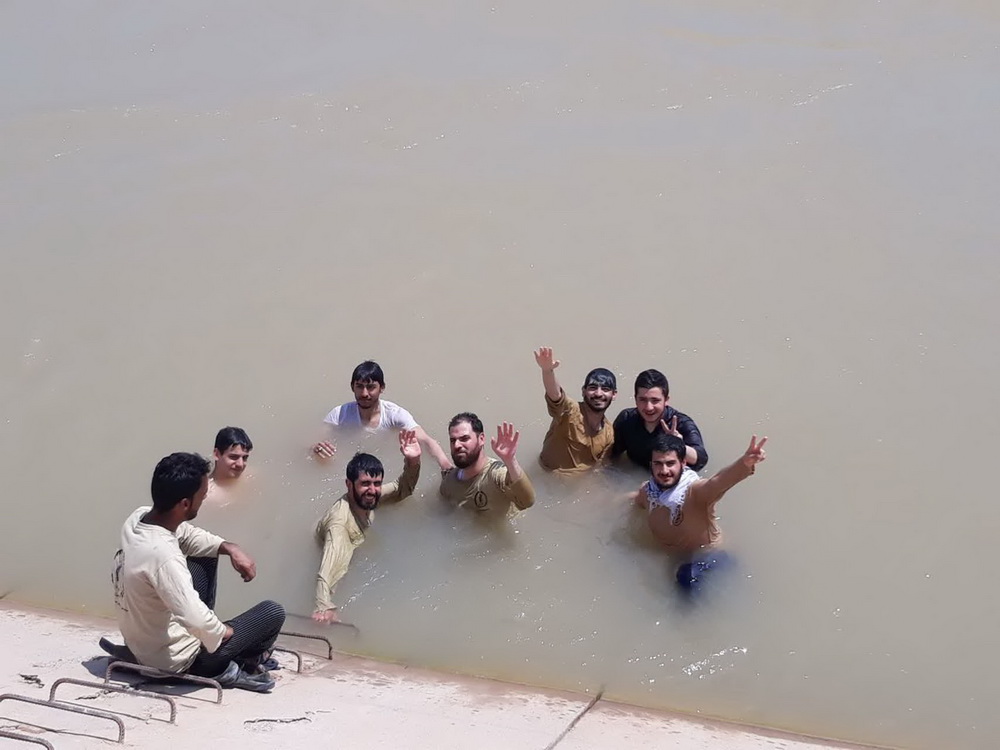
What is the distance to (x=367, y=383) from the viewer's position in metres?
7.96

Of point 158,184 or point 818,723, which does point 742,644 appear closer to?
point 818,723

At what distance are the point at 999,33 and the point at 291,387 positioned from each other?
Answer: 926 cm

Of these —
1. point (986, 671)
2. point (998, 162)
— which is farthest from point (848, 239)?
point (986, 671)

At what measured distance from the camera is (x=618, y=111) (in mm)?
12148

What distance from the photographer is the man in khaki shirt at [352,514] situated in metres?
6.82

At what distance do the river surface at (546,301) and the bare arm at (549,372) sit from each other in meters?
0.71

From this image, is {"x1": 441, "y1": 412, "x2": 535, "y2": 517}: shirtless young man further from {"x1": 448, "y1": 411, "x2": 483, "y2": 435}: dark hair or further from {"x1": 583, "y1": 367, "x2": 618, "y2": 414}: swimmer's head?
{"x1": 583, "y1": 367, "x2": 618, "y2": 414}: swimmer's head

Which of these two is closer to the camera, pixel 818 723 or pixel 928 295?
pixel 818 723

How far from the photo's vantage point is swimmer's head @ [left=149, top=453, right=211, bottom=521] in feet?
15.1

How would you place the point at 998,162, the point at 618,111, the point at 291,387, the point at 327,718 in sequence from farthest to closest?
the point at 618,111 → the point at 998,162 → the point at 291,387 → the point at 327,718

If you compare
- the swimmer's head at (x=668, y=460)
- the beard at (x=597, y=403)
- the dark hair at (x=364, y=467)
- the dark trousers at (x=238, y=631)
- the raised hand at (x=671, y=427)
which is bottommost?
the dark trousers at (x=238, y=631)

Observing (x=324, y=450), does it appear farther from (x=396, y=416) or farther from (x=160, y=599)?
(x=160, y=599)

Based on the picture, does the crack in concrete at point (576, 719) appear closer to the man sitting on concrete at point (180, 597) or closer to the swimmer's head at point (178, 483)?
the man sitting on concrete at point (180, 597)

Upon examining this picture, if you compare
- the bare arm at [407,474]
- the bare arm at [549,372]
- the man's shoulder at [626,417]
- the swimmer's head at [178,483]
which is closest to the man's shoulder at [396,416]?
the bare arm at [407,474]
